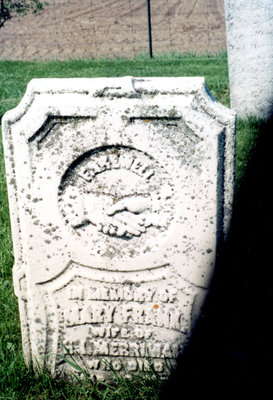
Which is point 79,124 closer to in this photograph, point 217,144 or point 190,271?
point 217,144

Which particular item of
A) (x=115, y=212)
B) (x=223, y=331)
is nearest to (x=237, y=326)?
(x=223, y=331)

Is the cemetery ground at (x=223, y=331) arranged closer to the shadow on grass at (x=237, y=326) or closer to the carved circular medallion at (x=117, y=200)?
the shadow on grass at (x=237, y=326)

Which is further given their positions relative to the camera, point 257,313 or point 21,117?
point 257,313

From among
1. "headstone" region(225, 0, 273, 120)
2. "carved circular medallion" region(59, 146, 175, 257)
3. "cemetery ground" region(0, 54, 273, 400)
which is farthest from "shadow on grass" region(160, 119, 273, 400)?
"headstone" region(225, 0, 273, 120)

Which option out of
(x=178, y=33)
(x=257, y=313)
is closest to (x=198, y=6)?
(x=178, y=33)

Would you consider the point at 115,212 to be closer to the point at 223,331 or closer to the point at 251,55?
the point at 223,331

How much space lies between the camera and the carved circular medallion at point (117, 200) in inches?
70.2

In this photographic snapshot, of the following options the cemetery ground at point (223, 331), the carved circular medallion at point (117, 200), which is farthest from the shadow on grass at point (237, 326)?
the carved circular medallion at point (117, 200)

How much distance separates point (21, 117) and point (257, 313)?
1519 mm

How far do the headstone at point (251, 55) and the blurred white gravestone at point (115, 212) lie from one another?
3.35m

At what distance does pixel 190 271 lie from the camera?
1875 millimetres

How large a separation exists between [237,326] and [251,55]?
10.7ft

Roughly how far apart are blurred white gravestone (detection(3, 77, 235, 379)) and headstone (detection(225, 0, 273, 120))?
335 centimetres

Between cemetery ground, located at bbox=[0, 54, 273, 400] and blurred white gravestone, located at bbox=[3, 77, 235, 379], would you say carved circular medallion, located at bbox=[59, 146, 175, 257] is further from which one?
cemetery ground, located at bbox=[0, 54, 273, 400]
